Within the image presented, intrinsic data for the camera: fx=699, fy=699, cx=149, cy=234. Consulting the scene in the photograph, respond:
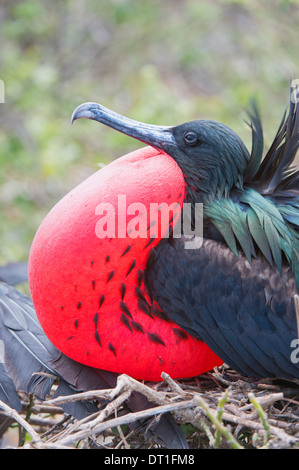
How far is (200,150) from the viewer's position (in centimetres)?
235

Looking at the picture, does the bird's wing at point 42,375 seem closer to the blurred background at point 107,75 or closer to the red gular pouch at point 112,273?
the red gular pouch at point 112,273

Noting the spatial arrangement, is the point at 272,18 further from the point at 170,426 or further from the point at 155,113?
the point at 170,426

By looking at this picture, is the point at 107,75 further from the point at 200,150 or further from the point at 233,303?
the point at 233,303

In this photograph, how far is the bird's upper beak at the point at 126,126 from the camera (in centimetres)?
237

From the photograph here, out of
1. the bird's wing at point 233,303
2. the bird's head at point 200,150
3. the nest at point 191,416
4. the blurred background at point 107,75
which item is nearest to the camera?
the nest at point 191,416

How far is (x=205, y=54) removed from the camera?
6.11 metres

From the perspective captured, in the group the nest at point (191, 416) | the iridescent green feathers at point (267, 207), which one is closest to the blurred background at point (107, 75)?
the iridescent green feathers at point (267, 207)

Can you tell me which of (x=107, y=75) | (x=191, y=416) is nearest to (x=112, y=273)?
(x=191, y=416)

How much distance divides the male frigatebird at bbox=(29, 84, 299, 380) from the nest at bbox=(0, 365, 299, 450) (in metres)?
0.11

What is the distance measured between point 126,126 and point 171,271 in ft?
1.75

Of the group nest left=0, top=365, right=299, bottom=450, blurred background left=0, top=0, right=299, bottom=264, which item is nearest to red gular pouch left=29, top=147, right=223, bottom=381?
nest left=0, top=365, right=299, bottom=450

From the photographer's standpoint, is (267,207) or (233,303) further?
(267,207)

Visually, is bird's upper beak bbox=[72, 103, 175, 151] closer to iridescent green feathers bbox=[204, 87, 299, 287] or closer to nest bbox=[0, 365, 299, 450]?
iridescent green feathers bbox=[204, 87, 299, 287]

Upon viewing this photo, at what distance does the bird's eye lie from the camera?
236 centimetres
